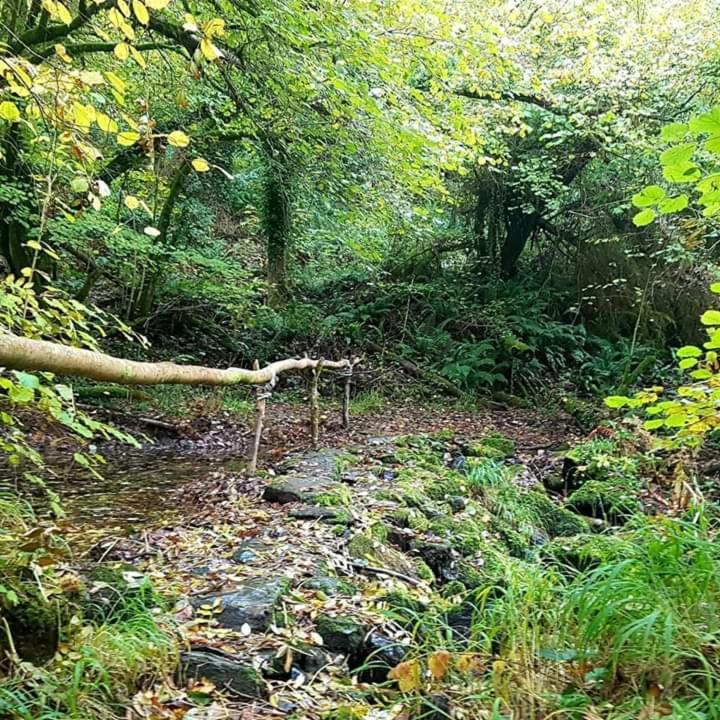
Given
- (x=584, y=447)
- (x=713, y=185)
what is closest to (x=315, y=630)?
(x=713, y=185)

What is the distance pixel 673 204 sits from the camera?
208 cm

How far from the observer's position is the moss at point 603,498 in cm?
552

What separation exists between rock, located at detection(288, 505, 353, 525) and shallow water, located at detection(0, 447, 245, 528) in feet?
3.43

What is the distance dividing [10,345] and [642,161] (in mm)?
10744

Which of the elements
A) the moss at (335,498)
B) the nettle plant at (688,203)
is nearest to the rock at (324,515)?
the moss at (335,498)

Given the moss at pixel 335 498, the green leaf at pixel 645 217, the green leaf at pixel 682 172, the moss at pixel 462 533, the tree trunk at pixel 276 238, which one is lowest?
the moss at pixel 462 533

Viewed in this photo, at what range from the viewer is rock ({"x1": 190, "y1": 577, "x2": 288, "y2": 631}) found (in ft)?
8.39

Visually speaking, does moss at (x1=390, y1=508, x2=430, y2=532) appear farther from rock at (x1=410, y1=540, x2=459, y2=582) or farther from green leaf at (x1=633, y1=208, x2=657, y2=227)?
green leaf at (x1=633, y1=208, x2=657, y2=227)

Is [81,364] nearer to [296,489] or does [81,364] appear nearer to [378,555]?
[378,555]

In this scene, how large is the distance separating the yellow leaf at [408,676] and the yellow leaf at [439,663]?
57 millimetres

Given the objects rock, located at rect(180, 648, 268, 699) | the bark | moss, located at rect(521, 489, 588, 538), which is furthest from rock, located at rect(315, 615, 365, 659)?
moss, located at rect(521, 489, 588, 538)

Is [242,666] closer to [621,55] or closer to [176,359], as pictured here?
[176,359]

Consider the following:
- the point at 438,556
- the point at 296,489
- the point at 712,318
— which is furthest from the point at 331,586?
the point at 712,318

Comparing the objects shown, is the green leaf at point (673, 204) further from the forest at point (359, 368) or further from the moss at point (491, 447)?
the moss at point (491, 447)
